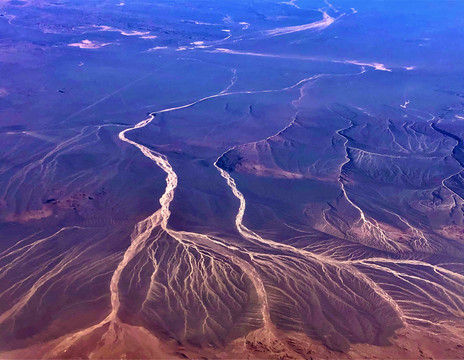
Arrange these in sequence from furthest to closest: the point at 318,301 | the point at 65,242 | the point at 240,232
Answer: the point at 240,232 < the point at 65,242 < the point at 318,301

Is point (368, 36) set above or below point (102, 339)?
below

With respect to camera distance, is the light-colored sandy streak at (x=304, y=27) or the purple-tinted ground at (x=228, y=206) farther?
the light-colored sandy streak at (x=304, y=27)

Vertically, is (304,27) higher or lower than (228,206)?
lower

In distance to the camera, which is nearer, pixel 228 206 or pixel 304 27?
pixel 228 206

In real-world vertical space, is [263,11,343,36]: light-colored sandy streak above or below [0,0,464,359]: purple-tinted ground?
below

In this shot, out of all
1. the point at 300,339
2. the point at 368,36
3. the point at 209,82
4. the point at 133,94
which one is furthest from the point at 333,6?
the point at 300,339

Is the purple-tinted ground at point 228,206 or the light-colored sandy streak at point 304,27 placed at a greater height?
the purple-tinted ground at point 228,206

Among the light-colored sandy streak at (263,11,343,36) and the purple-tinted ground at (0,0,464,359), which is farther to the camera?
the light-colored sandy streak at (263,11,343,36)

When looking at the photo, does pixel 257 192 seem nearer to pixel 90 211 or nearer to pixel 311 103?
pixel 90 211
